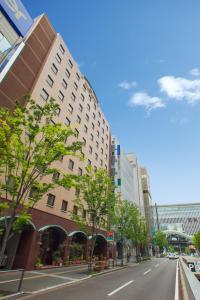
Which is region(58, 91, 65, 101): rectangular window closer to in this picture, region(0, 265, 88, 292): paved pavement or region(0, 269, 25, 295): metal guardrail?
region(0, 265, 88, 292): paved pavement

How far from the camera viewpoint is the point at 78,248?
1051 inches

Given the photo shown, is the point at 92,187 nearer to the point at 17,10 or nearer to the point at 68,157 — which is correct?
the point at 68,157

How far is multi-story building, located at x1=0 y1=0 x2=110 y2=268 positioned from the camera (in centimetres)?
2056

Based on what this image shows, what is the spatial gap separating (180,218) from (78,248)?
391 feet

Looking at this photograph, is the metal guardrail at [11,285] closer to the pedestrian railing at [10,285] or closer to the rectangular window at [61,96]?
the pedestrian railing at [10,285]

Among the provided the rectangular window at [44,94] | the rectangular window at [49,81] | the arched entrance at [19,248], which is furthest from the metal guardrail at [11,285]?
the rectangular window at [49,81]

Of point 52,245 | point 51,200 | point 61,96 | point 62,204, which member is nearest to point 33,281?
point 51,200

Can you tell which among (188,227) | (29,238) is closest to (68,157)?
(29,238)

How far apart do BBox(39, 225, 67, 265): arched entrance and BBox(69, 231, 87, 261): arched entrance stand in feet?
4.93

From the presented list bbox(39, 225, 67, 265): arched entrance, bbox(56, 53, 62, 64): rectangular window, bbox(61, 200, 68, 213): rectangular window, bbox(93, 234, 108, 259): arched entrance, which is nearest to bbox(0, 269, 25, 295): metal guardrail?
bbox(39, 225, 67, 265): arched entrance

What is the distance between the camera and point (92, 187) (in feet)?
71.6

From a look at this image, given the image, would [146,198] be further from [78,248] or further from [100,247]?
[78,248]

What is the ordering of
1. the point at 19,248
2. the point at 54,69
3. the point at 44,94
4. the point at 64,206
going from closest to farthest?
the point at 19,248, the point at 44,94, the point at 64,206, the point at 54,69

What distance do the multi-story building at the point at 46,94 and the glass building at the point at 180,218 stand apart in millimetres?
101555
